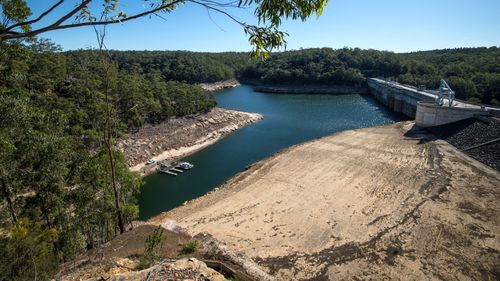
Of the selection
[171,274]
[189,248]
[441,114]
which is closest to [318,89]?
[441,114]

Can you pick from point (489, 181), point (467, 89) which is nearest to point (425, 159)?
point (489, 181)

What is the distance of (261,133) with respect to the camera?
1679 inches

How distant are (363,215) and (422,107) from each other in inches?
956

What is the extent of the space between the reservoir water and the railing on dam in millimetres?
2038

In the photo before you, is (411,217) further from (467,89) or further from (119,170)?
(467,89)

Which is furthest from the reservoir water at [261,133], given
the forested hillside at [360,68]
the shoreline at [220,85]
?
the shoreline at [220,85]

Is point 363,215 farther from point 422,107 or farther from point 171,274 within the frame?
point 422,107

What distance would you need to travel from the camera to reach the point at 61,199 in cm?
1210

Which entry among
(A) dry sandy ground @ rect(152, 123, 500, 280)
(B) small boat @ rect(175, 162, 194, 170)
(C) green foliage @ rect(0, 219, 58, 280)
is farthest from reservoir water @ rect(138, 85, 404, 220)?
(C) green foliage @ rect(0, 219, 58, 280)

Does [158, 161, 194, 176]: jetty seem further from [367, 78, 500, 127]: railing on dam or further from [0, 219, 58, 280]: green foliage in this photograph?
[367, 78, 500, 127]: railing on dam

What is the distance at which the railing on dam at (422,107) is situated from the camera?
33656mm

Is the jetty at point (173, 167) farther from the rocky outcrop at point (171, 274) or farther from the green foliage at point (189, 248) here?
the rocky outcrop at point (171, 274)

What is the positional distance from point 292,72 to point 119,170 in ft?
254

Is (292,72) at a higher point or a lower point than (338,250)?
higher
